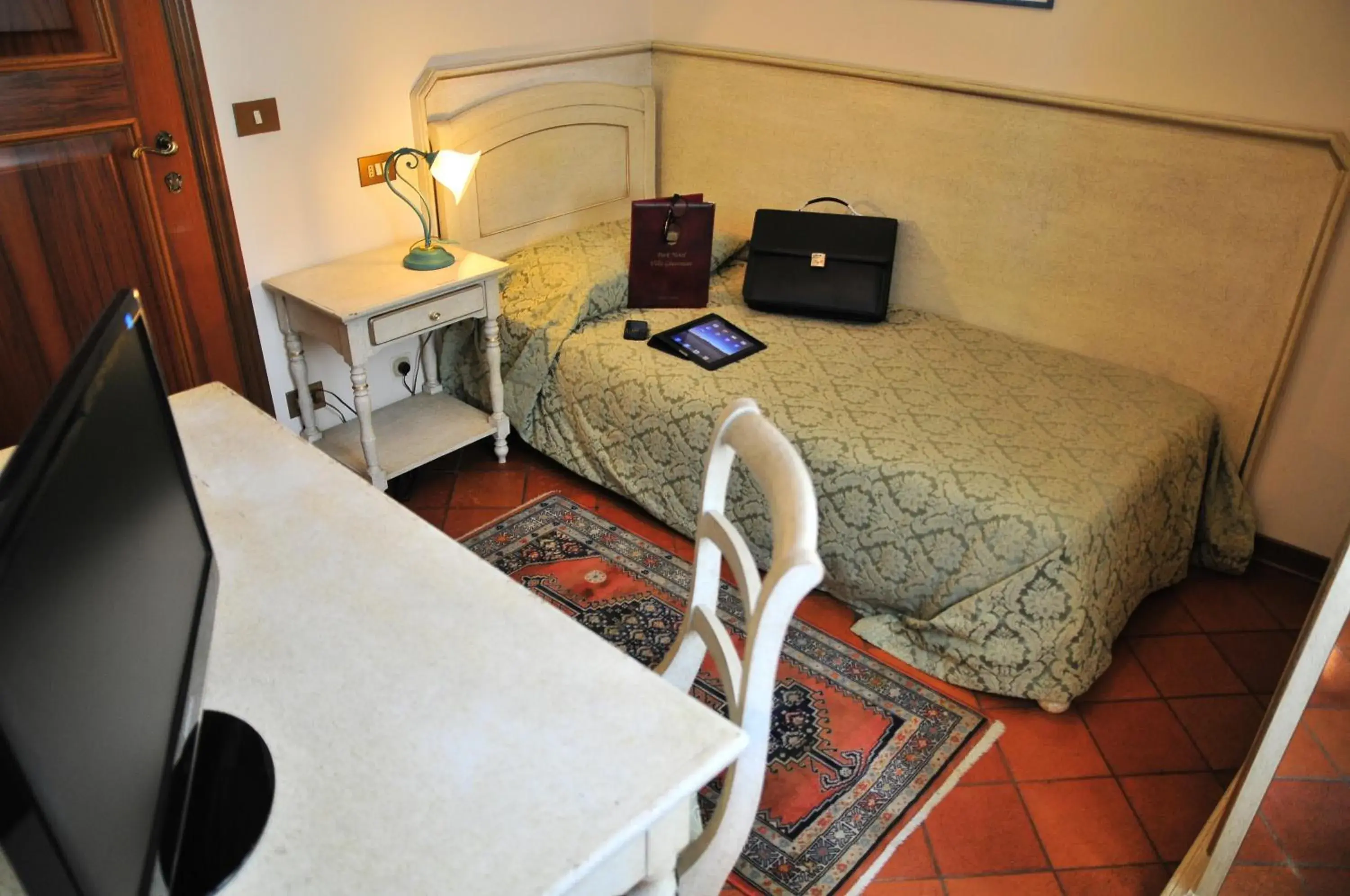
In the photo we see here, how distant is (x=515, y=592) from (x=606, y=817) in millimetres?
360

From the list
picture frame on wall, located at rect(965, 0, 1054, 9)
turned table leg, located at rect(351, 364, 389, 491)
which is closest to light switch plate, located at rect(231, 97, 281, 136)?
turned table leg, located at rect(351, 364, 389, 491)

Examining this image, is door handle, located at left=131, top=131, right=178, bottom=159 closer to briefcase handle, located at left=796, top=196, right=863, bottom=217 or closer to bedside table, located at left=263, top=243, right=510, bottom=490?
bedside table, located at left=263, top=243, right=510, bottom=490

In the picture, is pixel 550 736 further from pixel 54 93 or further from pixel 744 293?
pixel 744 293

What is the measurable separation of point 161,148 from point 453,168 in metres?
0.70

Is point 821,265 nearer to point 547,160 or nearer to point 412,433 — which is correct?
point 547,160

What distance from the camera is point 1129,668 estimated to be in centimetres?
225

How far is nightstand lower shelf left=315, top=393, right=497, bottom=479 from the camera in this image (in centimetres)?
274

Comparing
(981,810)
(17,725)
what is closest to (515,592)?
(17,725)

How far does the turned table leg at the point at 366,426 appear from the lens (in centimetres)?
249

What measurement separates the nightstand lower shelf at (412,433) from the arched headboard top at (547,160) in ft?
1.70

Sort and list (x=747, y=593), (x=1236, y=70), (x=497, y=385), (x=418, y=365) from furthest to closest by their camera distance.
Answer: (x=418, y=365), (x=497, y=385), (x=1236, y=70), (x=747, y=593)

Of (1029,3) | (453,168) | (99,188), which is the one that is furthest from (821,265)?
(99,188)

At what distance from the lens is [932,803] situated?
189 cm

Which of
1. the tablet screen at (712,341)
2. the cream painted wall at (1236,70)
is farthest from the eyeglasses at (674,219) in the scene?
the cream painted wall at (1236,70)
